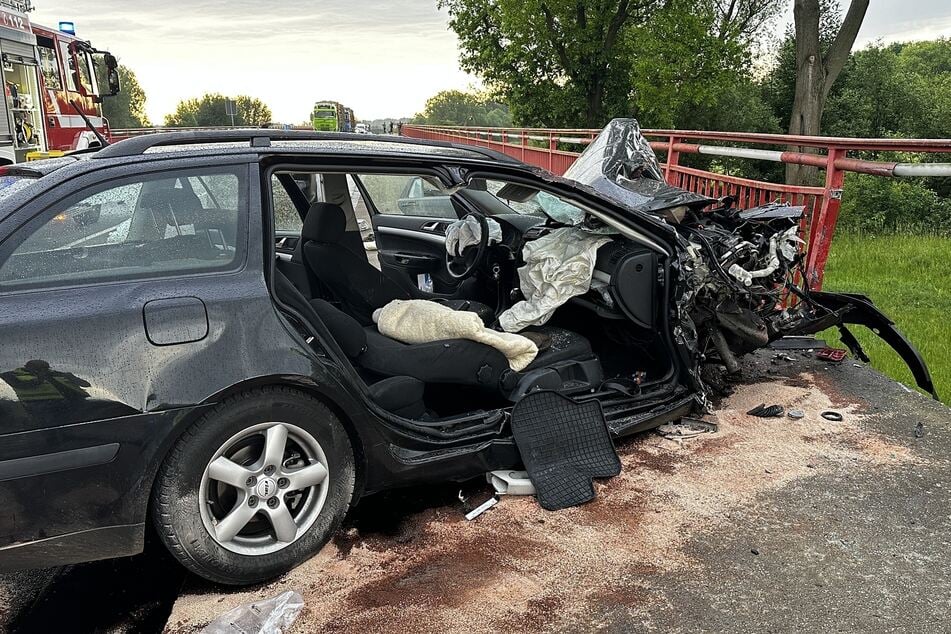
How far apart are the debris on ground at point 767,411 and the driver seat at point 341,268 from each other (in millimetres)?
2104

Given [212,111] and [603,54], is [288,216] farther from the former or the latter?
[212,111]

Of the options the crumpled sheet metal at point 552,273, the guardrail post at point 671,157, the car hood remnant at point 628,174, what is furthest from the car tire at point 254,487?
the guardrail post at point 671,157

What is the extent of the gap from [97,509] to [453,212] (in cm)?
395

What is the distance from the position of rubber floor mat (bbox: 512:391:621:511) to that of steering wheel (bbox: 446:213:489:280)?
1.46m

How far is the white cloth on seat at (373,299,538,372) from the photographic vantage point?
376cm

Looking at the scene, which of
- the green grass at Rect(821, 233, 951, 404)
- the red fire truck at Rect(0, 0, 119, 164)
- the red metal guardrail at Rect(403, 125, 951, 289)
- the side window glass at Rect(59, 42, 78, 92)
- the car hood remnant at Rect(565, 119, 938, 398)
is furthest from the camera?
the side window glass at Rect(59, 42, 78, 92)

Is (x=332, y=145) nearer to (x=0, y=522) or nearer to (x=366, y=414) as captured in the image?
(x=366, y=414)

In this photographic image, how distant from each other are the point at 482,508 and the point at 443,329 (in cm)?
91

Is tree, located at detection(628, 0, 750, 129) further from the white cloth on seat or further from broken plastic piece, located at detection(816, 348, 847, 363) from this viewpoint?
the white cloth on seat

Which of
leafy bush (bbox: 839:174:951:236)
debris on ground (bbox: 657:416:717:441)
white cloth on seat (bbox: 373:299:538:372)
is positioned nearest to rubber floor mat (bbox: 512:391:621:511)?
white cloth on seat (bbox: 373:299:538:372)

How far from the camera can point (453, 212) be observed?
6.08 m

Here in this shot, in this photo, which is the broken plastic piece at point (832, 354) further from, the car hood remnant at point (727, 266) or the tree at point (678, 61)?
the tree at point (678, 61)

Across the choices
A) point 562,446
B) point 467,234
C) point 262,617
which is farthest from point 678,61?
point 262,617

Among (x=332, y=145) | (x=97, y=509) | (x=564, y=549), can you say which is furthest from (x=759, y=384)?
(x=97, y=509)
